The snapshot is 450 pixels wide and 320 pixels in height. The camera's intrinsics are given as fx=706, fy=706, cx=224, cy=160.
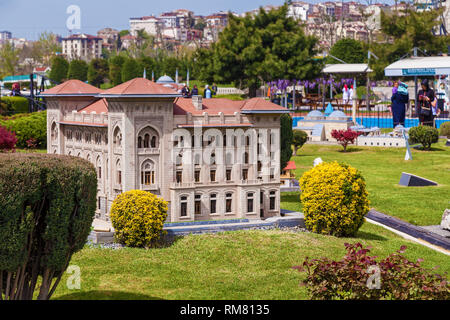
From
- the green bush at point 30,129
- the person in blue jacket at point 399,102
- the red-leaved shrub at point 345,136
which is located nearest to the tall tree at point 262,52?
the person in blue jacket at point 399,102

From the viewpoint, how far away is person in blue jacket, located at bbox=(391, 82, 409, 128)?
73.9 meters

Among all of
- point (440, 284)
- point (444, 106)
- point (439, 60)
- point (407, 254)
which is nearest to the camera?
point (440, 284)

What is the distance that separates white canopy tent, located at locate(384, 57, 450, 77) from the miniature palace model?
Answer: 44666 millimetres

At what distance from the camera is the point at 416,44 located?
92812mm

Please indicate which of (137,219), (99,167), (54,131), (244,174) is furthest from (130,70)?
(137,219)

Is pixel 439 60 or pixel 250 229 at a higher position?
pixel 439 60

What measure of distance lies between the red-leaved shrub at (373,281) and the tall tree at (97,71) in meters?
128

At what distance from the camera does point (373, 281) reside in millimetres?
21156

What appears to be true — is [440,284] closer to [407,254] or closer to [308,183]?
[407,254]

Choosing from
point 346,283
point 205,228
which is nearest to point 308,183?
point 205,228

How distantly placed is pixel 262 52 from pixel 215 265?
66517 millimetres

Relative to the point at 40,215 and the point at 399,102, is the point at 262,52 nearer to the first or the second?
the point at 399,102

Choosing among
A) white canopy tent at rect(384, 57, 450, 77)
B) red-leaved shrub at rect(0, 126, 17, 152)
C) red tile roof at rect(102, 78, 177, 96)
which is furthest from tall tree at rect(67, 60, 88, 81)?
red tile roof at rect(102, 78, 177, 96)
